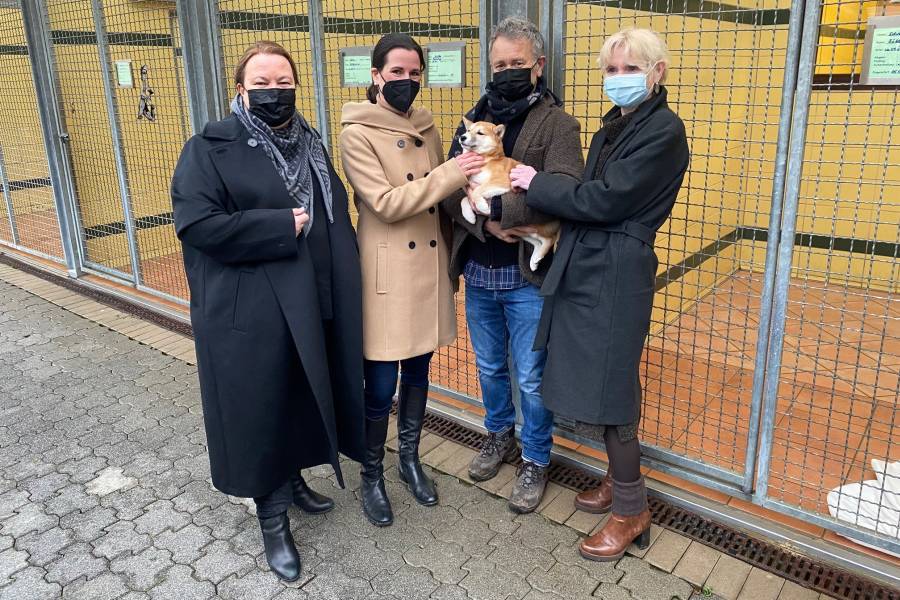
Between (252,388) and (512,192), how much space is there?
4.18 ft

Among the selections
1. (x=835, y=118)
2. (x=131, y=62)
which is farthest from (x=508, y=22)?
(x=835, y=118)

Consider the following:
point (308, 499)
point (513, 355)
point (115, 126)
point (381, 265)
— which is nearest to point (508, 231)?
point (381, 265)

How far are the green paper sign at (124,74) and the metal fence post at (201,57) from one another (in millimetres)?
1143

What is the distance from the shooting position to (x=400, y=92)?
268cm

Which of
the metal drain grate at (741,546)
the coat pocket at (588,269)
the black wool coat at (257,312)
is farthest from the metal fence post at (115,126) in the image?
the coat pocket at (588,269)

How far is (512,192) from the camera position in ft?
8.70

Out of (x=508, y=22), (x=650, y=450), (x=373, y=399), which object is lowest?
(x=650, y=450)

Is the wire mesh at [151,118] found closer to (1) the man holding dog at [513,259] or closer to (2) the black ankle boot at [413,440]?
(2) the black ankle boot at [413,440]

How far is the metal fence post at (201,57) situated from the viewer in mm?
4605

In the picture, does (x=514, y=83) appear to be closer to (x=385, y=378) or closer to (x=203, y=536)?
(x=385, y=378)

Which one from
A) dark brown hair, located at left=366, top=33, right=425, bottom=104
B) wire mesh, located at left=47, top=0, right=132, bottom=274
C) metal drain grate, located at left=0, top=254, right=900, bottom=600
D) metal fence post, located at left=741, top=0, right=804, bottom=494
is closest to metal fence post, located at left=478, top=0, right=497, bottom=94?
dark brown hair, located at left=366, top=33, right=425, bottom=104

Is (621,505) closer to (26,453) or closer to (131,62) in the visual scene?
(26,453)

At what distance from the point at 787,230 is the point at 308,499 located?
239 cm

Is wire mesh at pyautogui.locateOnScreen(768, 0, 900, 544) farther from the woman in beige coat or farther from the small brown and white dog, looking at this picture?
the woman in beige coat
